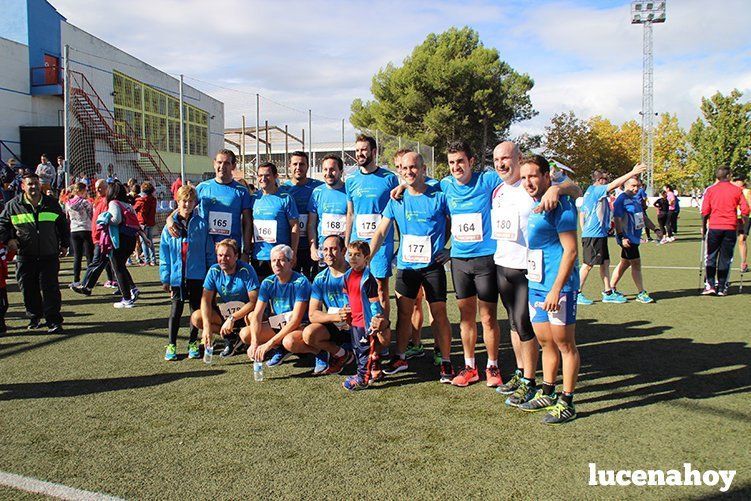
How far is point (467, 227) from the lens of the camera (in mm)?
4629

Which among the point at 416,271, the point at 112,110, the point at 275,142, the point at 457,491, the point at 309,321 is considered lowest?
the point at 457,491

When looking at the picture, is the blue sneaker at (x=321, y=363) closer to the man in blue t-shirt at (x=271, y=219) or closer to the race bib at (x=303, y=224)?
the man in blue t-shirt at (x=271, y=219)

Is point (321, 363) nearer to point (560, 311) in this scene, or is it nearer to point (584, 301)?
point (560, 311)

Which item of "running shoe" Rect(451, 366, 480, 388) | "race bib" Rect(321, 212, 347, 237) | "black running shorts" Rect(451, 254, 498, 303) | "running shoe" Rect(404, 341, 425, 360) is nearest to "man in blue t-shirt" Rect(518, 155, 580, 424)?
"black running shorts" Rect(451, 254, 498, 303)

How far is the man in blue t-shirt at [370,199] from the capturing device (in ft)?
17.3

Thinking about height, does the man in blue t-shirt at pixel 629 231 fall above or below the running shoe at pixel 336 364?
above

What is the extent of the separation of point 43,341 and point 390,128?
110 ft

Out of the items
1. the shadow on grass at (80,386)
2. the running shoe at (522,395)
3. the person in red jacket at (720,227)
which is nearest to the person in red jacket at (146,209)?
the shadow on grass at (80,386)

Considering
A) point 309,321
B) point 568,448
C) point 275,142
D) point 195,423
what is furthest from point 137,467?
point 275,142

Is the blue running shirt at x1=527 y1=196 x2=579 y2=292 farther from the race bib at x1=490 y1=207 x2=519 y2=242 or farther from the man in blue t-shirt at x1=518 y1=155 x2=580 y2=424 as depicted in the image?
the race bib at x1=490 y1=207 x2=519 y2=242

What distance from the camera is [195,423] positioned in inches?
160

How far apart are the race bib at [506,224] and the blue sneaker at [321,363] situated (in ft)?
6.36

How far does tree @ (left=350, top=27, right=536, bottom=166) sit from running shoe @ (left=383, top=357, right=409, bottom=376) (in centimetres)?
3125

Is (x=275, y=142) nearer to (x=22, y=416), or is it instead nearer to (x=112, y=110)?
(x=112, y=110)
